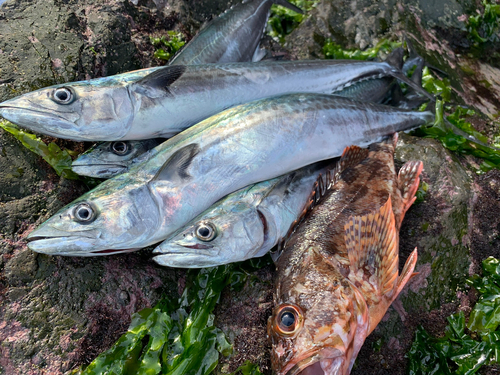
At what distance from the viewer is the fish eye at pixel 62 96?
2.66m

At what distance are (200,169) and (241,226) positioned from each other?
53 cm

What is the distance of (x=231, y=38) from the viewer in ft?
12.9

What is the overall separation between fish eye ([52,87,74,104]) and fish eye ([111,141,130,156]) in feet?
1.61

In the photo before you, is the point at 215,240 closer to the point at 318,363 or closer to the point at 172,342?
the point at 172,342

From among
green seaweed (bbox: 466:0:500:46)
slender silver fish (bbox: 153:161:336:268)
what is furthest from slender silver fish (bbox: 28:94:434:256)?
green seaweed (bbox: 466:0:500:46)

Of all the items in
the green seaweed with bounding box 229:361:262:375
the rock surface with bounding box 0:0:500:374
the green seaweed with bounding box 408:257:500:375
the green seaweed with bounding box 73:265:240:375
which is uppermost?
the rock surface with bounding box 0:0:500:374

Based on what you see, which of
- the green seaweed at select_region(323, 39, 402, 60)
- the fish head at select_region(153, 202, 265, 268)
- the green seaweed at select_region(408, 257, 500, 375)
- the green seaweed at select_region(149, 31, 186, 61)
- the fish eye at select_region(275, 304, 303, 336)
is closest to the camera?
the fish eye at select_region(275, 304, 303, 336)

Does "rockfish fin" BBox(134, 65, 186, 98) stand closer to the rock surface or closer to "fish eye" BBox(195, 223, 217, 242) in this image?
the rock surface

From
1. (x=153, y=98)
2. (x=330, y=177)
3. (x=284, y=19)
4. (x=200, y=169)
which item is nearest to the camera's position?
(x=200, y=169)

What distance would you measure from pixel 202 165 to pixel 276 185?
0.62m

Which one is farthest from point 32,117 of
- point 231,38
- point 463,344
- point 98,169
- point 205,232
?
point 463,344

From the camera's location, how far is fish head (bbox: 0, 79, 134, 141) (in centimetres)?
263

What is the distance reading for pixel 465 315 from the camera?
2.99 m

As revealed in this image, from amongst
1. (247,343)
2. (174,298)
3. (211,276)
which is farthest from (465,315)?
(174,298)
